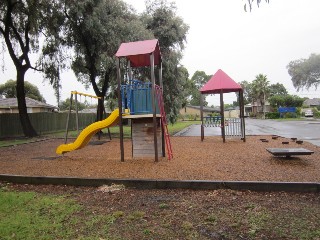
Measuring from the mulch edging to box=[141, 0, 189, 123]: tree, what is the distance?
14864 mm

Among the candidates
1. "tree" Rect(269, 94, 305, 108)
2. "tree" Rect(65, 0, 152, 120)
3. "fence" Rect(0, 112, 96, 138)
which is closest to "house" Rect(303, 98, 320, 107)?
"tree" Rect(269, 94, 305, 108)

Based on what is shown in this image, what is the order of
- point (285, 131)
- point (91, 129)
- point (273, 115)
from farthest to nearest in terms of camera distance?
point (273, 115) → point (285, 131) → point (91, 129)

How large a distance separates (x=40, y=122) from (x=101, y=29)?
457 inches

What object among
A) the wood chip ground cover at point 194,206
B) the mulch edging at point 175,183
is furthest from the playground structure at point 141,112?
the mulch edging at point 175,183

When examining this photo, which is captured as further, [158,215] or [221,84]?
[221,84]

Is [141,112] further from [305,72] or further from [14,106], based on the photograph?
[305,72]

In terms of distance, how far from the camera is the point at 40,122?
25250 mm

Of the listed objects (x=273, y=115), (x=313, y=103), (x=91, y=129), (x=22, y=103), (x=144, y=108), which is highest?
(x=313, y=103)

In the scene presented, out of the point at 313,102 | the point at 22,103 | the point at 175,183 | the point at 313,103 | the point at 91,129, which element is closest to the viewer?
the point at 175,183

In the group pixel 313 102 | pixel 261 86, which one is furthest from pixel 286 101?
pixel 313 102

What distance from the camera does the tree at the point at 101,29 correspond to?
17484 mm

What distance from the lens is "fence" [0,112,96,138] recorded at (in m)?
21.4

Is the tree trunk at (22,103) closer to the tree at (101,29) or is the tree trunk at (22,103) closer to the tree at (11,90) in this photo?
the tree at (101,29)

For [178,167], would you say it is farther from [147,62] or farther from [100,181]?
[147,62]
